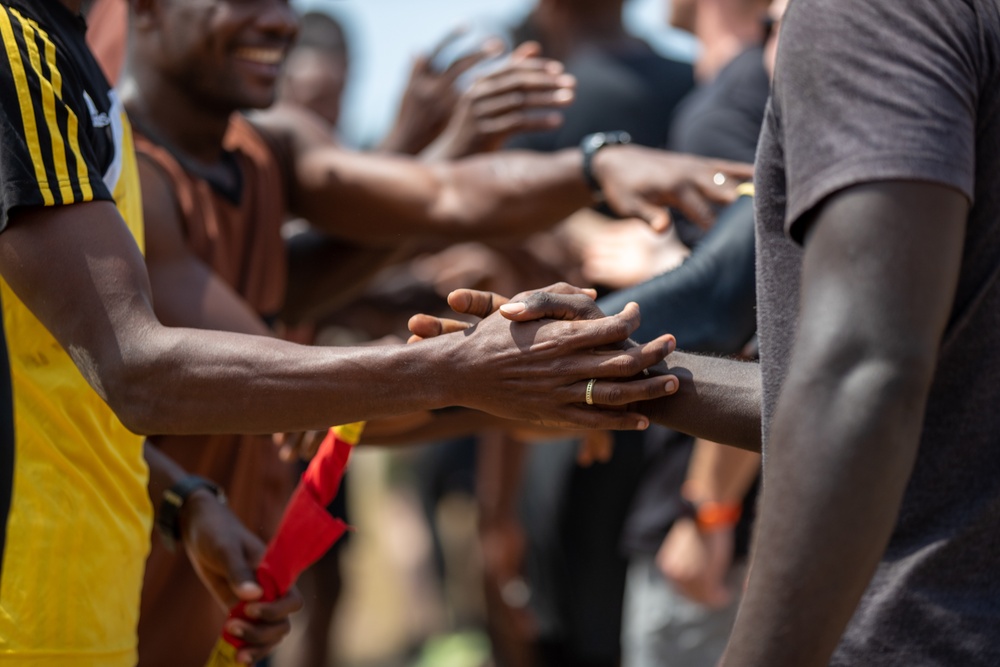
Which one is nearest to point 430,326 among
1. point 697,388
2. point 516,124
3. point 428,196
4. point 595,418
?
point 595,418

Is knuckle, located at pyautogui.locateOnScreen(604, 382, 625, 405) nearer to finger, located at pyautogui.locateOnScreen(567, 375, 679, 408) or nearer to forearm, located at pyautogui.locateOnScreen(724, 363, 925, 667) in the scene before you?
finger, located at pyautogui.locateOnScreen(567, 375, 679, 408)

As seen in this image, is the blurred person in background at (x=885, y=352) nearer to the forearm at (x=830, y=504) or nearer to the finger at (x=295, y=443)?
the forearm at (x=830, y=504)

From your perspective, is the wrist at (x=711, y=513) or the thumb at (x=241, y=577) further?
the wrist at (x=711, y=513)

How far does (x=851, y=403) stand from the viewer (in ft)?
4.20

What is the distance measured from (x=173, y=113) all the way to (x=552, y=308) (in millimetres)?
1329

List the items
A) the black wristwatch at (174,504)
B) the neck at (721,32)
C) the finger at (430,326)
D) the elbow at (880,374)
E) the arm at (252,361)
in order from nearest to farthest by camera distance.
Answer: the elbow at (880,374) → the arm at (252,361) → the finger at (430,326) → the black wristwatch at (174,504) → the neck at (721,32)

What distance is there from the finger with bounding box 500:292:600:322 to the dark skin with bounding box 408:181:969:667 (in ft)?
1.77

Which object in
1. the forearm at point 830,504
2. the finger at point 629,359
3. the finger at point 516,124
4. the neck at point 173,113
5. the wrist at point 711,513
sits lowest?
the wrist at point 711,513

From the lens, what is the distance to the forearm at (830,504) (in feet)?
4.20

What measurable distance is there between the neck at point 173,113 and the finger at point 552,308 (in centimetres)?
125

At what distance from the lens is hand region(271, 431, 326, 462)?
2.50 m

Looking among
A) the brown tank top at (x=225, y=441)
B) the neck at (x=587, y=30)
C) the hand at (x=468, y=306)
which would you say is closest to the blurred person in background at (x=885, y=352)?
the hand at (x=468, y=306)

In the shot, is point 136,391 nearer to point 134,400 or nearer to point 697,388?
point 134,400

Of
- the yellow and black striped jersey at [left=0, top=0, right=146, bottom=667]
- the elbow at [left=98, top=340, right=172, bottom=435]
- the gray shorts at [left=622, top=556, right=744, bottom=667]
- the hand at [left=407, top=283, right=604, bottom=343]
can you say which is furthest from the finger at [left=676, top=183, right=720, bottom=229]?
the gray shorts at [left=622, top=556, right=744, bottom=667]
